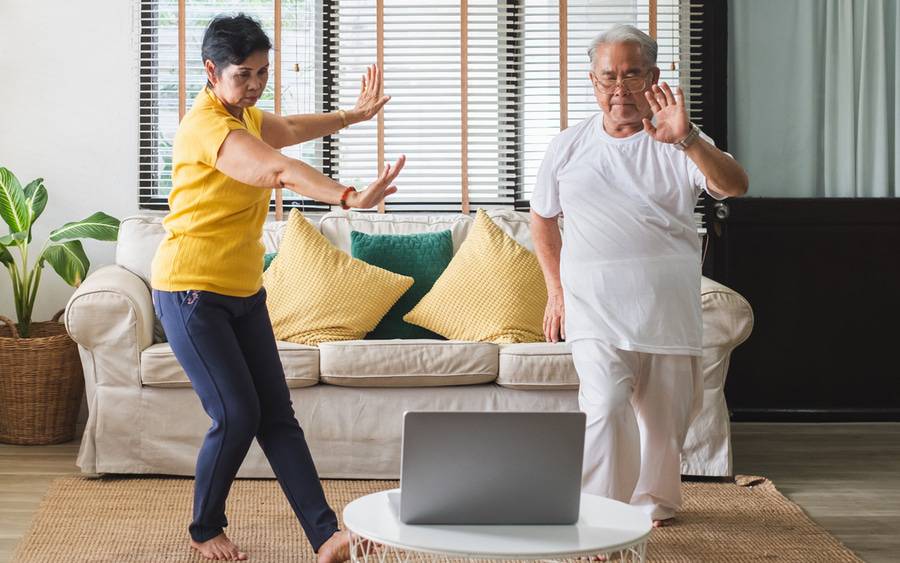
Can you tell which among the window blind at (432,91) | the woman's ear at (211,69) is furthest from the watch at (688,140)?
the window blind at (432,91)

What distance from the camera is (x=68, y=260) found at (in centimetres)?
404

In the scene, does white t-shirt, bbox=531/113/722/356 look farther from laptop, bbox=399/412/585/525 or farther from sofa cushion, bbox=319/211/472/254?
sofa cushion, bbox=319/211/472/254

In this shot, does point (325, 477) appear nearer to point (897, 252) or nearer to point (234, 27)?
point (234, 27)

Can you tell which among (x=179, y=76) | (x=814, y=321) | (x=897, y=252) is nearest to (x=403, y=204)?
(x=179, y=76)

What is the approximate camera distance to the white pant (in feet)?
8.80

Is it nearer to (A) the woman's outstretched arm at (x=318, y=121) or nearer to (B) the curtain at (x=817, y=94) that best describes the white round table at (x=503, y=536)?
(A) the woman's outstretched arm at (x=318, y=121)

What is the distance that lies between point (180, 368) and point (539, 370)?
3.80 ft

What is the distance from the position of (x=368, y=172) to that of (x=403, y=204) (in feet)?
0.67

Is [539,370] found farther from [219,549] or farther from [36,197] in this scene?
[36,197]

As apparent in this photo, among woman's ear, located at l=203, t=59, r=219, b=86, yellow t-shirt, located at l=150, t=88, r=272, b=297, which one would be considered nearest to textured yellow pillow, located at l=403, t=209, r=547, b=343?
yellow t-shirt, located at l=150, t=88, r=272, b=297

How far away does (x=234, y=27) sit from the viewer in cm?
235

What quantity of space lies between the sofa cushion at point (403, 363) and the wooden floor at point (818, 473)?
989 mm

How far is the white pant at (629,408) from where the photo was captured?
268 centimetres

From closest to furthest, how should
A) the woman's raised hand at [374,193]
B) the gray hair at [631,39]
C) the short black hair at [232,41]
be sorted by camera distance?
the woman's raised hand at [374,193]
the short black hair at [232,41]
the gray hair at [631,39]
